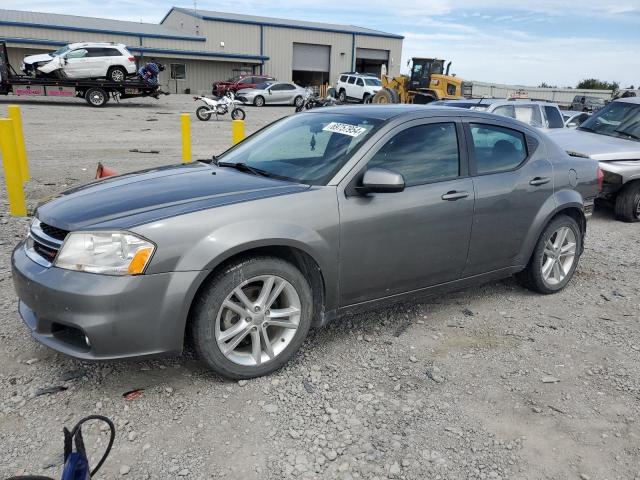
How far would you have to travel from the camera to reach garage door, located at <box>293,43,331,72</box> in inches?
1940

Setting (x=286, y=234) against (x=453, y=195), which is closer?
(x=286, y=234)

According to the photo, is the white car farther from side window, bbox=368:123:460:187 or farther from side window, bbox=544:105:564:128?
side window, bbox=368:123:460:187

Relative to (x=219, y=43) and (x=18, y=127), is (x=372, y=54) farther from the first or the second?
(x=18, y=127)

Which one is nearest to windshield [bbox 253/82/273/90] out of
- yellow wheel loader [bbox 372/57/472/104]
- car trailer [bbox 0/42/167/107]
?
yellow wheel loader [bbox 372/57/472/104]

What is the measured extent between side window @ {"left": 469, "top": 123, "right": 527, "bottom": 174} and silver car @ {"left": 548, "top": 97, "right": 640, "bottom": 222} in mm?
3198

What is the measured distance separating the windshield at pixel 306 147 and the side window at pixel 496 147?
92 cm

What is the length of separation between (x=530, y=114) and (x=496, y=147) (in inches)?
→ 269

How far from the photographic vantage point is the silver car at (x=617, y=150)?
7613 mm

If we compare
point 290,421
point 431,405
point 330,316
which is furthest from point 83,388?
point 431,405

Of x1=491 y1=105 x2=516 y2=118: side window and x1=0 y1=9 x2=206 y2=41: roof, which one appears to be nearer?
x1=491 y1=105 x2=516 y2=118: side window

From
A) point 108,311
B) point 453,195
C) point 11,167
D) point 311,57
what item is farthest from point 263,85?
point 108,311

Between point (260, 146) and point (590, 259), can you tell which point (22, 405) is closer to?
point (260, 146)

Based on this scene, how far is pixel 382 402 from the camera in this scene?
10.2ft

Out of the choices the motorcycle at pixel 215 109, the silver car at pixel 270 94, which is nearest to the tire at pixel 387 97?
the motorcycle at pixel 215 109
